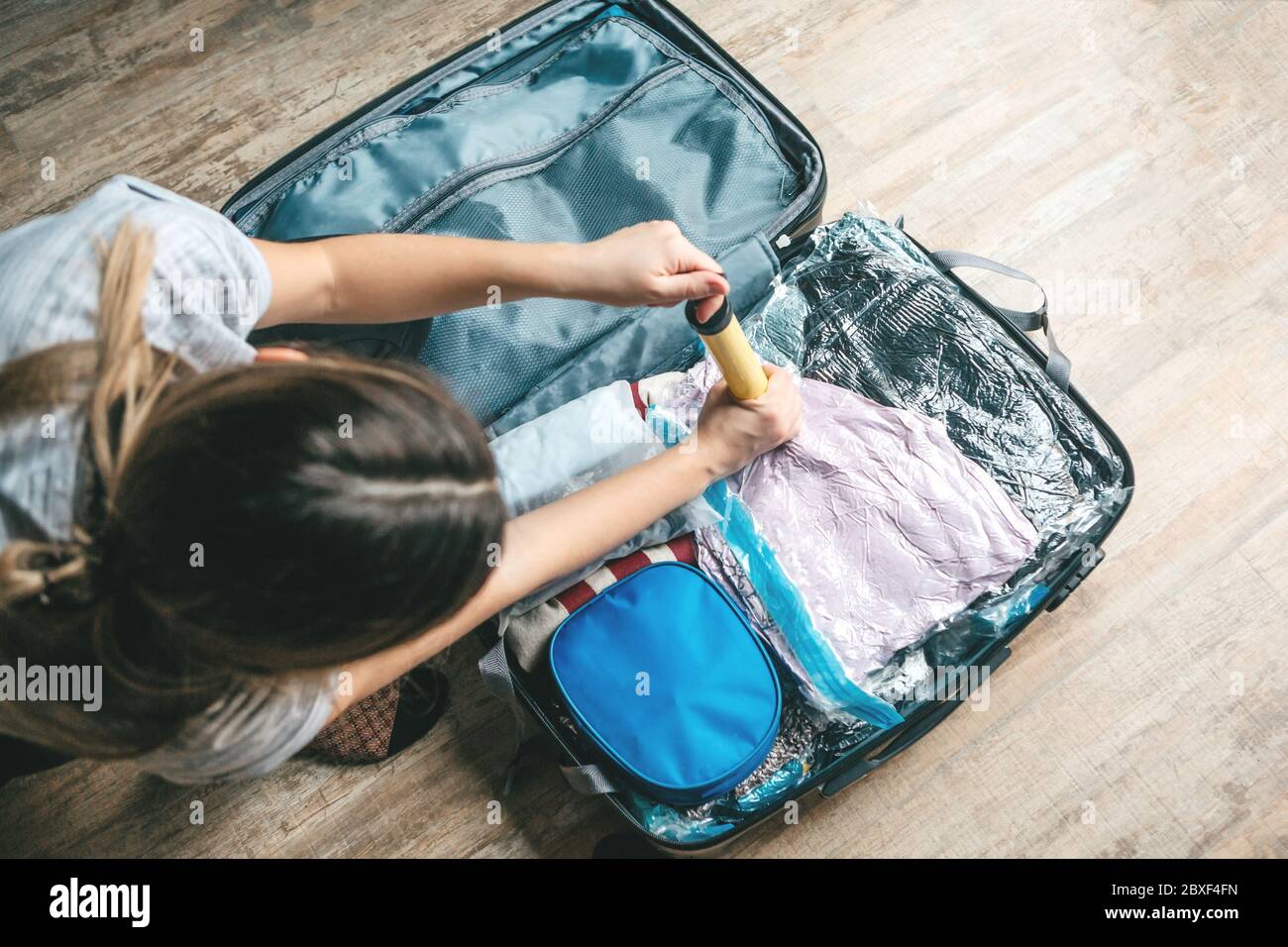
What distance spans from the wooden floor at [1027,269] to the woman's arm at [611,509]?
29 centimetres

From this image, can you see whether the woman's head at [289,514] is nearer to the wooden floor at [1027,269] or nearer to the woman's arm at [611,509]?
the woman's arm at [611,509]

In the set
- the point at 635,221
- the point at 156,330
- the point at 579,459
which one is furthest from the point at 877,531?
the point at 156,330

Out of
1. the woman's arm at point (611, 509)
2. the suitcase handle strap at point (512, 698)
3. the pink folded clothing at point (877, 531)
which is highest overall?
the woman's arm at point (611, 509)

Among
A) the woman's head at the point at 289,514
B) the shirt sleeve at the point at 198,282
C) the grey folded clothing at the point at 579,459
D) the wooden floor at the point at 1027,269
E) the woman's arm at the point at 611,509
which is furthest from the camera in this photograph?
the wooden floor at the point at 1027,269

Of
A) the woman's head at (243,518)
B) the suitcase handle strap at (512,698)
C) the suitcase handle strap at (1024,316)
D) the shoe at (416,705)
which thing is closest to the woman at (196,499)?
the woman's head at (243,518)

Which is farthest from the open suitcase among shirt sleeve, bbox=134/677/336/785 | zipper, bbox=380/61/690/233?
shirt sleeve, bbox=134/677/336/785

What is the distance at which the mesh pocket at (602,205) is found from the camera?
0.85 metres

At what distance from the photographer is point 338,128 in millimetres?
913

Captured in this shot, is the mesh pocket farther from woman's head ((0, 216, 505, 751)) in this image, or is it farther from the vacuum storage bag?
woman's head ((0, 216, 505, 751))

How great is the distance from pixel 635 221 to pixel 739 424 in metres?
0.26

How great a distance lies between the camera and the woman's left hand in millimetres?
720

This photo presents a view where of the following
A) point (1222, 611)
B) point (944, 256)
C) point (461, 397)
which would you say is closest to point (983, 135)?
point (944, 256)
